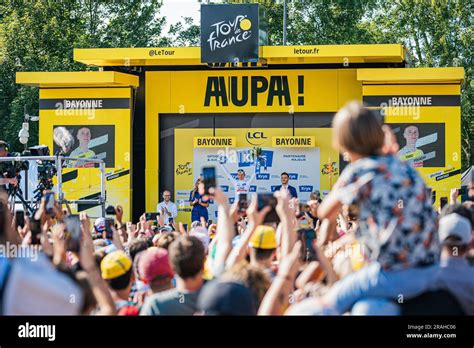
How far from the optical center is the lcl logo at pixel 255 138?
69.9ft

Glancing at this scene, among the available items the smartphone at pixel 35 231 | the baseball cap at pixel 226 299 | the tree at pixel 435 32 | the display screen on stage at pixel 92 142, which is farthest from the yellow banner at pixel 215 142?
the tree at pixel 435 32

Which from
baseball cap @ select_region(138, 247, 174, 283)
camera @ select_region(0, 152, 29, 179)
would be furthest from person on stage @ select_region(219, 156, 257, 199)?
Result: baseball cap @ select_region(138, 247, 174, 283)

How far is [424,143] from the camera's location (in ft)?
67.1

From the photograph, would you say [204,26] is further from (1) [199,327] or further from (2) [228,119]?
(1) [199,327]

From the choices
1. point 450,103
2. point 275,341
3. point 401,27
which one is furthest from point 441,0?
point 275,341

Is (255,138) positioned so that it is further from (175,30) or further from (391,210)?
(175,30)

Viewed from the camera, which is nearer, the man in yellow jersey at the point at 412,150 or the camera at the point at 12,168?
the camera at the point at 12,168

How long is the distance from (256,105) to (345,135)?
17.1 m

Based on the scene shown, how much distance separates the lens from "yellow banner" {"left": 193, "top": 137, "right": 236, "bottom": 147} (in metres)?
21.3

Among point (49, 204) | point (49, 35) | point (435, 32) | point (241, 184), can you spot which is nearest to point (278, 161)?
point (241, 184)

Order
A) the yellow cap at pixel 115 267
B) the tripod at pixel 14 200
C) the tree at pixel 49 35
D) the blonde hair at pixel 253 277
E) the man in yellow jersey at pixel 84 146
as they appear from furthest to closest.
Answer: the tree at pixel 49 35 → the man in yellow jersey at pixel 84 146 → the tripod at pixel 14 200 → the yellow cap at pixel 115 267 → the blonde hair at pixel 253 277

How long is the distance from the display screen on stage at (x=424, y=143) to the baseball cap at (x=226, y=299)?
16.2 m

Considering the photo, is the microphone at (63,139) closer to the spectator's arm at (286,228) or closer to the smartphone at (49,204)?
the smartphone at (49,204)

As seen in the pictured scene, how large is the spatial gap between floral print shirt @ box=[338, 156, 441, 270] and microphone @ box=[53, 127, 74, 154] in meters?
17.4
